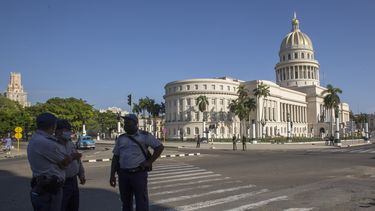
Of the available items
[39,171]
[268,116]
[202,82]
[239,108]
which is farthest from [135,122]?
[268,116]

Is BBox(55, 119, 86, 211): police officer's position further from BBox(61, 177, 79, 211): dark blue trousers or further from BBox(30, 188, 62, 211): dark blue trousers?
BBox(30, 188, 62, 211): dark blue trousers

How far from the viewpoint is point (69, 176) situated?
6691 mm

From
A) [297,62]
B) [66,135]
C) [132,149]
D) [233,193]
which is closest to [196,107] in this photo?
[297,62]

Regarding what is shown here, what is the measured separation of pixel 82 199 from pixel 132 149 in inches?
192

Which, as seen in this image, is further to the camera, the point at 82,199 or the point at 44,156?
the point at 82,199

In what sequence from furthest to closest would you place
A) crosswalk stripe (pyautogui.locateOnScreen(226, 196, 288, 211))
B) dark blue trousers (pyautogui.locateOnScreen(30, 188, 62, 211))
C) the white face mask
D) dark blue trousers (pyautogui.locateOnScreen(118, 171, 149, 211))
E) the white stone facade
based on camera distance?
the white stone facade < crosswalk stripe (pyautogui.locateOnScreen(226, 196, 288, 211)) < the white face mask < dark blue trousers (pyautogui.locateOnScreen(118, 171, 149, 211)) < dark blue trousers (pyautogui.locateOnScreen(30, 188, 62, 211))

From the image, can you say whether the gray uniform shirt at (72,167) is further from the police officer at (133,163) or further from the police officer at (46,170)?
the police officer at (46,170)

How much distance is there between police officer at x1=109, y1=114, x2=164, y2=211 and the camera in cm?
627

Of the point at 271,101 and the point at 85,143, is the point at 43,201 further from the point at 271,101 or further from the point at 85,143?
the point at 271,101

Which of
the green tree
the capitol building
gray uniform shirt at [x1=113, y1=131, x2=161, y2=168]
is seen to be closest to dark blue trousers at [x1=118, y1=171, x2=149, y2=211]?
gray uniform shirt at [x1=113, y1=131, x2=161, y2=168]

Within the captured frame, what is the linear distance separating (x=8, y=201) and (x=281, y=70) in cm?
14608

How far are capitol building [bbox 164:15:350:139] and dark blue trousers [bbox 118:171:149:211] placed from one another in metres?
85.0

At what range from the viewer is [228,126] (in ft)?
370

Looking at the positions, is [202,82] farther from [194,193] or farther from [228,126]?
[194,193]
